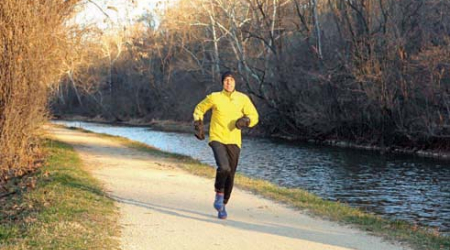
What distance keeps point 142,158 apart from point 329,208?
1060 centimetres

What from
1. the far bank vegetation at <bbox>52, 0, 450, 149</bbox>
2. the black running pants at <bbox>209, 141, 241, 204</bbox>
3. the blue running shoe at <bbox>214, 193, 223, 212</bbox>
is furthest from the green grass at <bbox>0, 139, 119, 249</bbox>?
the far bank vegetation at <bbox>52, 0, 450, 149</bbox>

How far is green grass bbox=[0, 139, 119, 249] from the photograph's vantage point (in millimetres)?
6777

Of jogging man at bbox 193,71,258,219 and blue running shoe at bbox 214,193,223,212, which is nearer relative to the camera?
jogging man at bbox 193,71,258,219

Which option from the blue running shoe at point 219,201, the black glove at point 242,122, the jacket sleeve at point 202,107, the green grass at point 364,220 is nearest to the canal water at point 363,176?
the green grass at point 364,220

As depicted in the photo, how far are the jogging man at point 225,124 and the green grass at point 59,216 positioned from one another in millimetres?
1825

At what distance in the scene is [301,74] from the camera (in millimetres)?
41406

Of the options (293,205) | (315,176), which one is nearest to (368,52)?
(315,176)

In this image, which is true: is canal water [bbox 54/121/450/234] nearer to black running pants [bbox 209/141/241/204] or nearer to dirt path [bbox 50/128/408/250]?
dirt path [bbox 50/128/408/250]

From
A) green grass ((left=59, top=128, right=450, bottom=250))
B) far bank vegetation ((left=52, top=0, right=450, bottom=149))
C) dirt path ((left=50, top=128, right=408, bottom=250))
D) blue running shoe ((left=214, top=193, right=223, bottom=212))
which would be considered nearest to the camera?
dirt path ((left=50, top=128, right=408, bottom=250))

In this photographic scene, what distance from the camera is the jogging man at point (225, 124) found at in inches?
337

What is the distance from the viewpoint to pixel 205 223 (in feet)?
28.3

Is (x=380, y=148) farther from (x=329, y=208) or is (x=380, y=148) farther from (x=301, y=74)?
(x=329, y=208)

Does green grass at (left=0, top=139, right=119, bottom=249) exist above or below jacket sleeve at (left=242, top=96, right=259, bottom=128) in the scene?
below

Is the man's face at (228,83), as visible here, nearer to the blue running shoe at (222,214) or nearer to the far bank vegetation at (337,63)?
the blue running shoe at (222,214)
